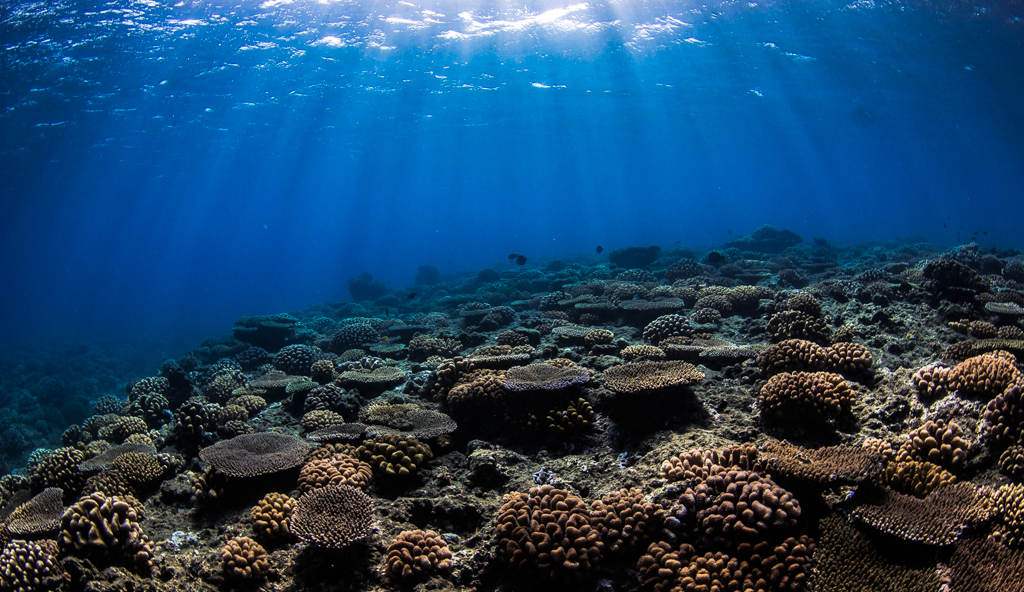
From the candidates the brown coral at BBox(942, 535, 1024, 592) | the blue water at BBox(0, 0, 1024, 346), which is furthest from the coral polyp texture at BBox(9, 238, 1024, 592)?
the blue water at BBox(0, 0, 1024, 346)

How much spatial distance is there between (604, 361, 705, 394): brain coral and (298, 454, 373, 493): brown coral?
3.36m

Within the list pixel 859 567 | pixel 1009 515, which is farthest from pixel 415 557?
pixel 1009 515

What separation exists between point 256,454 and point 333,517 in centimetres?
225

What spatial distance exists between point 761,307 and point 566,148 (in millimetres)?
62670

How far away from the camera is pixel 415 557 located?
13.1ft

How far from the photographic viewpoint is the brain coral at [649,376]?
562 cm

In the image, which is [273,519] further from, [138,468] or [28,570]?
[138,468]

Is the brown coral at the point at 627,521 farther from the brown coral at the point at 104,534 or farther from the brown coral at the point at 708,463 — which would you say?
the brown coral at the point at 104,534

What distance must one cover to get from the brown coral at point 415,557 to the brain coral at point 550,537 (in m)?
0.57

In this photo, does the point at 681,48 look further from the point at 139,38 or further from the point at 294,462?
the point at 294,462

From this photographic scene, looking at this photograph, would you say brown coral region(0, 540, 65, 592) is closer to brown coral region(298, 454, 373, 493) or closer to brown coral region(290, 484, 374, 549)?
brown coral region(290, 484, 374, 549)

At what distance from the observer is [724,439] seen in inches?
195

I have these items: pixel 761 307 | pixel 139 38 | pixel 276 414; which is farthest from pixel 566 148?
pixel 276 414

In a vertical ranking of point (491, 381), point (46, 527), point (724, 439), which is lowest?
point (46, 527)
